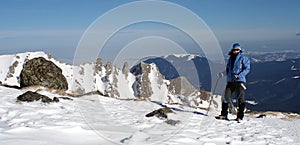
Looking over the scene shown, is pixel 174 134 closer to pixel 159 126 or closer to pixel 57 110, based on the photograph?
pixel 159 126

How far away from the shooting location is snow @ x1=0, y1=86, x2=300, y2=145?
26.7 feet

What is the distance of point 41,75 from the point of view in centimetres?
2320

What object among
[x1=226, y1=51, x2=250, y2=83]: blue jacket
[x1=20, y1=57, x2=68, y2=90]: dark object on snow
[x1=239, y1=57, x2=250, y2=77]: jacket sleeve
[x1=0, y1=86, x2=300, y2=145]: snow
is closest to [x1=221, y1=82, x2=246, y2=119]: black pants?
[x1=226, y1=51, x2=250, y2=83]: blue jacket

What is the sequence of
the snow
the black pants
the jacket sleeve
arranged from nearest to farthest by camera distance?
the snow → the jacket sleeve → the black pants

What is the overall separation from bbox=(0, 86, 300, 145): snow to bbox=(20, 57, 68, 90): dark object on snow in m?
8.10

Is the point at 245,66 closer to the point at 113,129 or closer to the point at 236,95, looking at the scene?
the point at 236,95

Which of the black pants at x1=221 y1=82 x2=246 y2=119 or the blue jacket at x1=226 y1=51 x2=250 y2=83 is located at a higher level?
the blue jacket at x1=226 y1=51 x2=250 y2=83

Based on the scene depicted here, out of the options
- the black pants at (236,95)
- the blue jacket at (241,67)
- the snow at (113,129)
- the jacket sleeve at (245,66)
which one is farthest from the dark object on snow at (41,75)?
the jacket sleeve at (245,66)

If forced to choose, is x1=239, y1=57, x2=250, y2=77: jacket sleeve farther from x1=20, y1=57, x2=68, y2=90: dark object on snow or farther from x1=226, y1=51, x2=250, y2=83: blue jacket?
x1=20, y1=57, x2=68, y2=90: dark object on snow

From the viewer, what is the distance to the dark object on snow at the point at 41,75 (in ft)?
74.7

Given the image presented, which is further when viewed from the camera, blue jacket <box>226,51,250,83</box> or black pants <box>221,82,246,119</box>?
black pants <box>221,82,246,119</box>

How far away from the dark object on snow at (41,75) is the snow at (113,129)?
26.6 feet

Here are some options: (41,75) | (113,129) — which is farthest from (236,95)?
(41,75)

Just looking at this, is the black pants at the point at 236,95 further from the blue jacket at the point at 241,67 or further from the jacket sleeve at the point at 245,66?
the jacket sleeve at the point at 245,66
